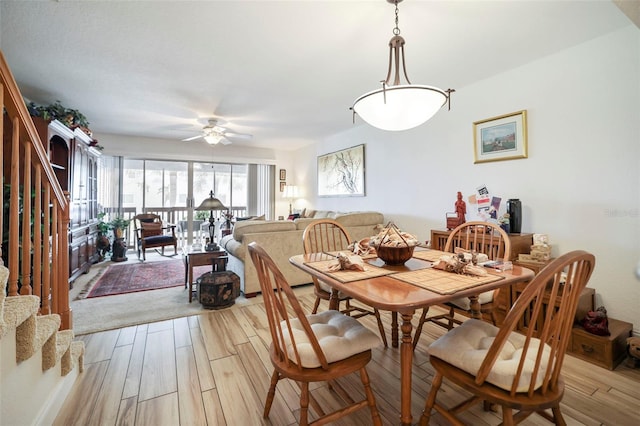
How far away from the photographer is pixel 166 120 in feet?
14.6

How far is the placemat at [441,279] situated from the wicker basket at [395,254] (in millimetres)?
126

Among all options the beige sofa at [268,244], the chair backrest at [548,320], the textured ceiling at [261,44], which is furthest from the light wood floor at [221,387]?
the textured ceiling at [261,44]

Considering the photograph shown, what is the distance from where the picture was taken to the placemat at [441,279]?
1207 millimetres

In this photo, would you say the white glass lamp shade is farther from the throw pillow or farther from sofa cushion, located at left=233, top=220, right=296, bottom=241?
the throw pillow

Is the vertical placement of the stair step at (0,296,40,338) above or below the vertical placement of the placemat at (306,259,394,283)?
below

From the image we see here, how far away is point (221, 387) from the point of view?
1677 millimetres

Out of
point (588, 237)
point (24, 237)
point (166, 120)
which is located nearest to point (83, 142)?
Result: point (166, 120)

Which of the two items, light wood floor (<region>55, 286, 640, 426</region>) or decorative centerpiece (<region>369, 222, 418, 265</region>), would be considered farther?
decorative centerpiece (<region>369, 222, 418, 265</region>)

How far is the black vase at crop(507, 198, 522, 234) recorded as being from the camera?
258cm

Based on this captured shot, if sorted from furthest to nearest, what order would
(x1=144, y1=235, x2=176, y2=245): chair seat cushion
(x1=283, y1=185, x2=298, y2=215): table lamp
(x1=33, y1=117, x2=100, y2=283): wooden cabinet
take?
(x1=283, y1=185, x2=298, y2=215): table lamp < (x1=144, y1=235, x2=176, y2=245): chair seat cushion < (x1=33, y1=117, x2=100, y2=283): wooden cabinet

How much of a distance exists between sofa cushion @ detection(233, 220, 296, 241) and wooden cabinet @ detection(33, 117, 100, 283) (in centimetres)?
195

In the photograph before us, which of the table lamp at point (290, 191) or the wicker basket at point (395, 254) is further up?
the table lamp at point (290, 191)

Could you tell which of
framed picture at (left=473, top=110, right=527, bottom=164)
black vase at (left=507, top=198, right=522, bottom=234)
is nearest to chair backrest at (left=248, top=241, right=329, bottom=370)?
black vase at (left=507, top=198, right=522, bottom=234)

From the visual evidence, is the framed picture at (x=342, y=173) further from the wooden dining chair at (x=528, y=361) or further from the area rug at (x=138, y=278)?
the wooden dining chair at (x=528, y=361)
